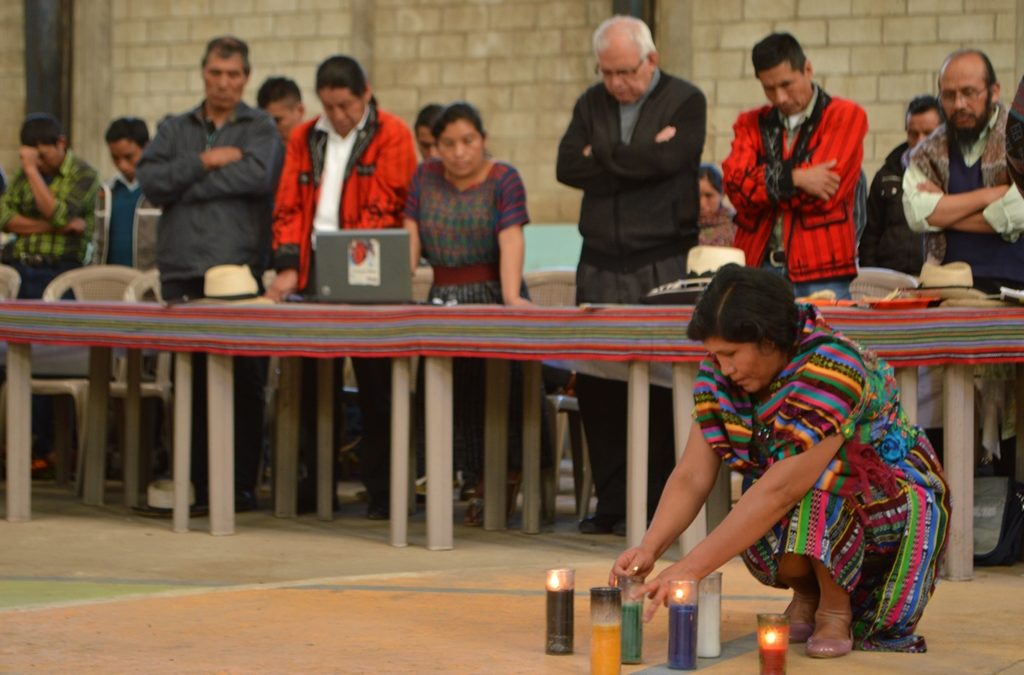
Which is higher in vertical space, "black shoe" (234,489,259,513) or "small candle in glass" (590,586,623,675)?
"small candle in glass" (590,586,623,675)

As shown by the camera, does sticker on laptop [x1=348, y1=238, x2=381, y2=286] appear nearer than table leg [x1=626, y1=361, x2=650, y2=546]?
No

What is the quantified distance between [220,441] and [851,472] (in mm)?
2669

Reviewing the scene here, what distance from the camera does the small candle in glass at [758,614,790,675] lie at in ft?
10.2

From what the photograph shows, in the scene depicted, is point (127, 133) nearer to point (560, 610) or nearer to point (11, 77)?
point (11, 77)

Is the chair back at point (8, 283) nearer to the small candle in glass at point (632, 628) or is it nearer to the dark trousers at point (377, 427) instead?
the dark trousers at point (377, 427)

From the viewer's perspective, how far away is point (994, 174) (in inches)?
202

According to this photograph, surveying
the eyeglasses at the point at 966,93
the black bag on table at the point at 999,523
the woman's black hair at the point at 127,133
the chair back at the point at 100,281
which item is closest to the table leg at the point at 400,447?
the black bag on table at the point at 999,523

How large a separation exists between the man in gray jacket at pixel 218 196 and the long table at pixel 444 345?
546 millimetres

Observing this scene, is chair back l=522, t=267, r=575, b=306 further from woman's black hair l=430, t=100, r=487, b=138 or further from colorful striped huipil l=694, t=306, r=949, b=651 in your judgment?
colorful striped huipil l=694, t=306, r=949, b=651

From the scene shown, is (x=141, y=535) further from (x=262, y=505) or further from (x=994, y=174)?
(x=994, y=174)

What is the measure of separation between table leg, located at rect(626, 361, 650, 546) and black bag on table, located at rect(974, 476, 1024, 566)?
958 mm

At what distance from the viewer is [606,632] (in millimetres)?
3166

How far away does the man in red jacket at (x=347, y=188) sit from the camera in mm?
5984

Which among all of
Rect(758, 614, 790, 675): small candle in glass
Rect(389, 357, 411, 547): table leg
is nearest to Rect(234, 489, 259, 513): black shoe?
Rect(389, 357, 411, 547): table leg
